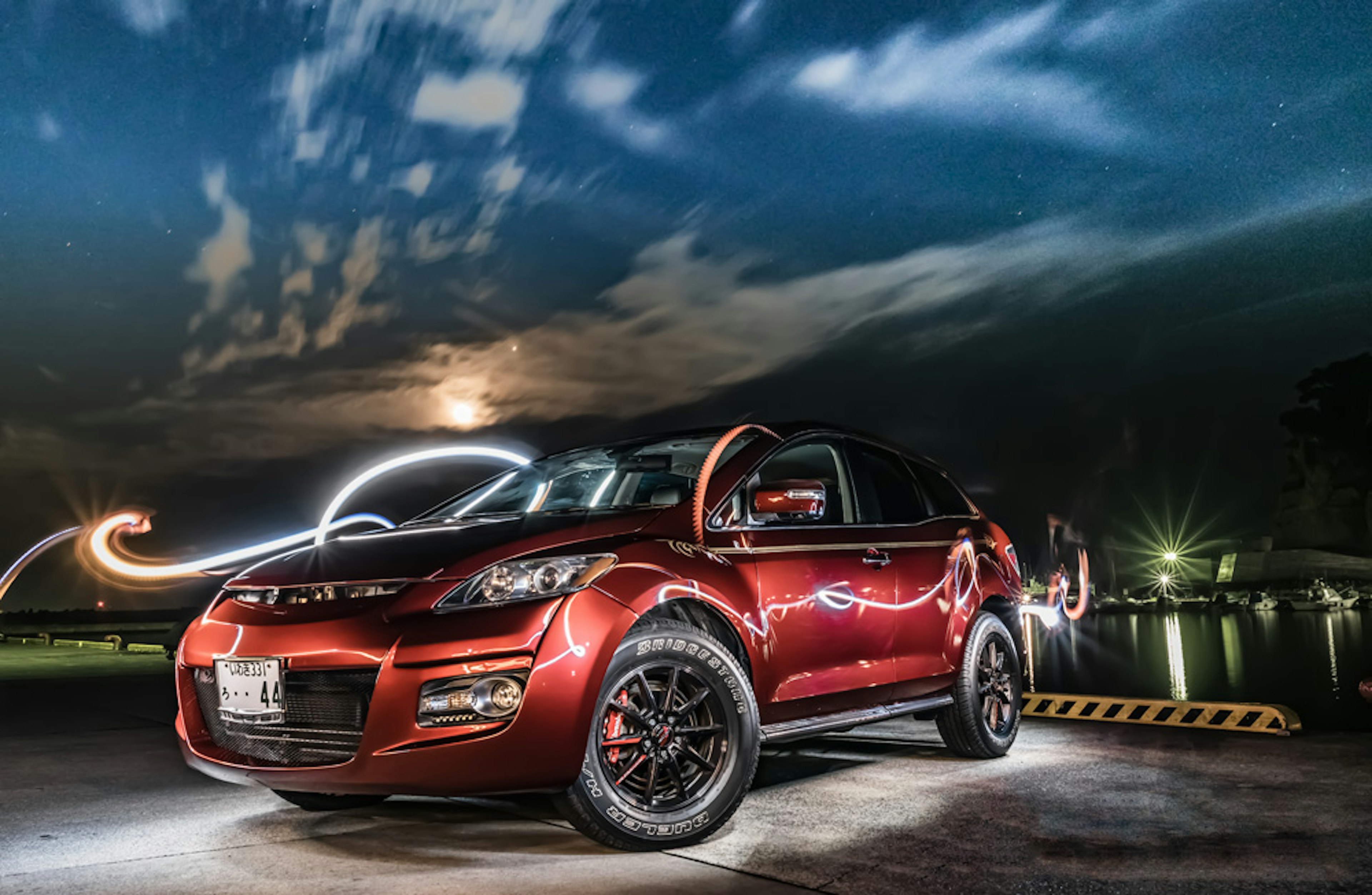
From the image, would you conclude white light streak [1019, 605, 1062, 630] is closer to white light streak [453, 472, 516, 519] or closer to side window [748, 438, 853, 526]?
side window [748, 438, 853, 526]

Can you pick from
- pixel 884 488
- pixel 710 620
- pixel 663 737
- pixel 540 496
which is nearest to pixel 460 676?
pixel 663 737

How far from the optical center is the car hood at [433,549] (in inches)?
156

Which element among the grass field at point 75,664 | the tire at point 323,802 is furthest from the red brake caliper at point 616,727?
the grass field at point 75,664

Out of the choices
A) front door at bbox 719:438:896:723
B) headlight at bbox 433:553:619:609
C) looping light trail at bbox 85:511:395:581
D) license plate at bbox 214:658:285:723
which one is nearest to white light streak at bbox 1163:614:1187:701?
front door at bbox 719:438:896:723

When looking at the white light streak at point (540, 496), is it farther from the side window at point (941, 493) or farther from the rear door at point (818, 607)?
the side window at point (941, 493)

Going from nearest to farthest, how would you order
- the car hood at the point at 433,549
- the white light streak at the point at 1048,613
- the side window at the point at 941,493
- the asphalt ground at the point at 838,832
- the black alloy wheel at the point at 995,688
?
the asphalt ground at the point at 838,832 < the car hood at the point at 433,549 < the black alloy wheel at the point at 995,688 < the side window at the point at 941,493 < the white light streak at the point at 1048,613

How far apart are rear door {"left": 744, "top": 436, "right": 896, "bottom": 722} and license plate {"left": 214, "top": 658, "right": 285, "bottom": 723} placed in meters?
1.81

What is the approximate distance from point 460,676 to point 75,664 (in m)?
20.9

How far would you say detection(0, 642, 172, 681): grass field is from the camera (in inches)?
683

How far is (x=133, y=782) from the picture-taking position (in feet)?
20.2

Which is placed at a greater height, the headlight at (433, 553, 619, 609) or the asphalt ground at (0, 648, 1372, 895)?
the headlight at (433, 553, 619, 609)

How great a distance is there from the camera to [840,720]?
4863 millimetres

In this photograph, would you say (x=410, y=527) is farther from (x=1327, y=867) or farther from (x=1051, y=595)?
(x=1051, y=595)

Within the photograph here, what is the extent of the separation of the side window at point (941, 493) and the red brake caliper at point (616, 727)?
282 centimetres
